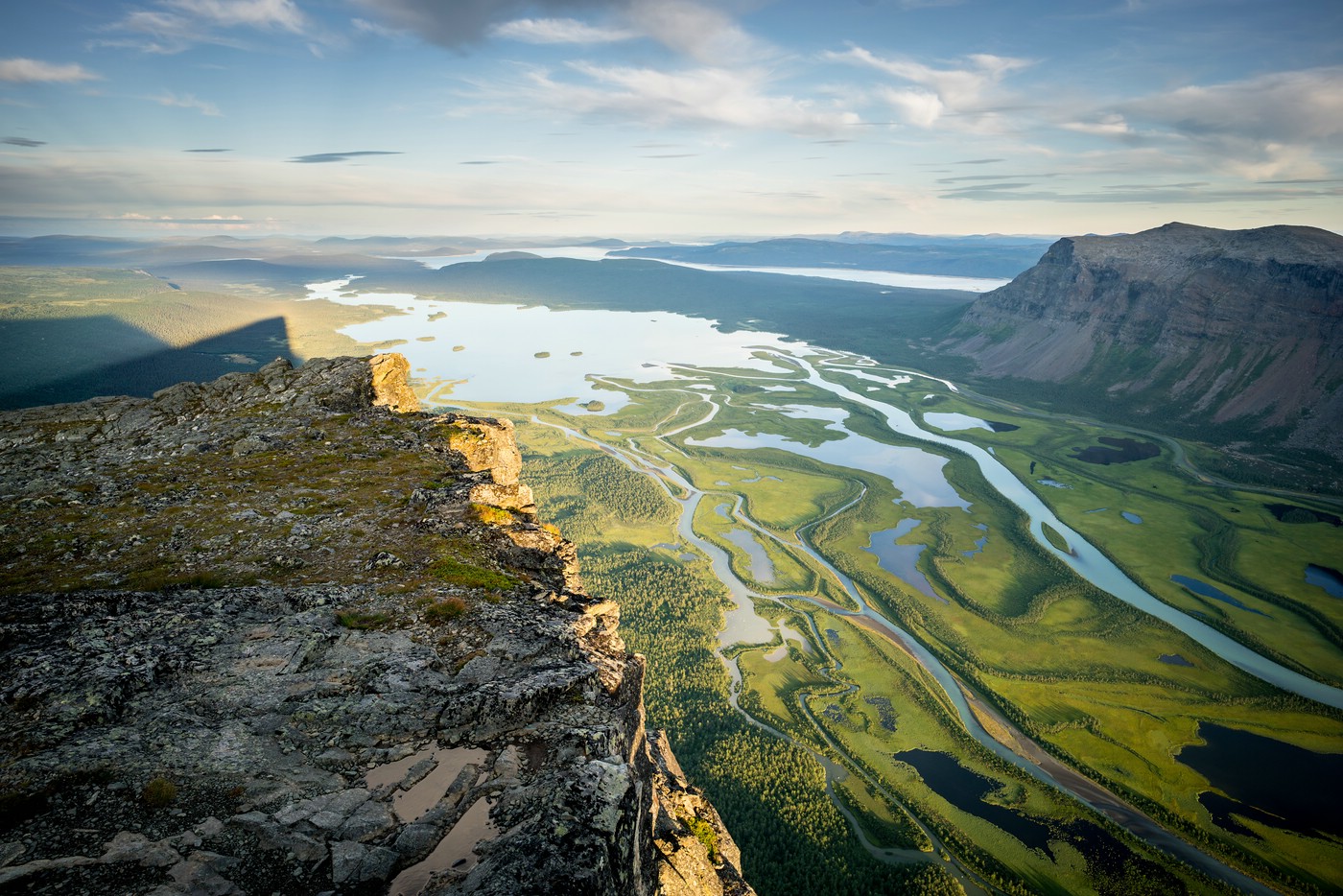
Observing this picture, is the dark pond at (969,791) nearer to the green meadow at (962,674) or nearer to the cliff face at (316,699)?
the green meadow at (962,674)

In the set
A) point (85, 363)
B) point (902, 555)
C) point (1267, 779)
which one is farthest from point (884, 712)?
point (85, 363)

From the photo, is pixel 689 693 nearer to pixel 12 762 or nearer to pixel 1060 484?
pixel 12 762

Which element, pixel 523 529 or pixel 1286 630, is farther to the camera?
pixel 1286 630

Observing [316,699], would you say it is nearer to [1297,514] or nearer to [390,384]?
[390,384]

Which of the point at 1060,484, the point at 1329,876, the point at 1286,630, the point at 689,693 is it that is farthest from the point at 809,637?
the point at 1060,484

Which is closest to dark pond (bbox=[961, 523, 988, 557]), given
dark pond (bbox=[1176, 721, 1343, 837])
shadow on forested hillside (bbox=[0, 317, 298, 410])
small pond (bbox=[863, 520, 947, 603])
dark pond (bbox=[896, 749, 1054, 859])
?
small pond (bbox=[863, 520, 947, 603])

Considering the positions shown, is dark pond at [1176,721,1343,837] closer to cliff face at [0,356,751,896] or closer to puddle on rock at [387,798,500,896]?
cliff face at [0,356,751,896]

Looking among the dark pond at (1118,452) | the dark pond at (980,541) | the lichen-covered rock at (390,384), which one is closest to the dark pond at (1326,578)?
the dark pond at (980,541)
